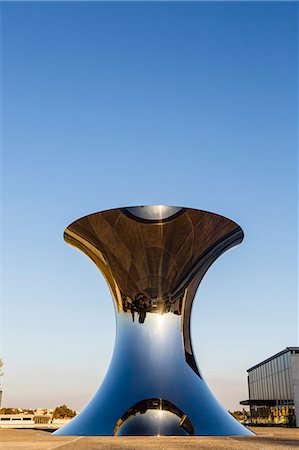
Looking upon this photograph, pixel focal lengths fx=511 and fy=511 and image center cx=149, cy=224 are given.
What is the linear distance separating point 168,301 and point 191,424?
320 centimetres

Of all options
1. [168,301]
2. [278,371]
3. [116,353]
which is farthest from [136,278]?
[278,371]

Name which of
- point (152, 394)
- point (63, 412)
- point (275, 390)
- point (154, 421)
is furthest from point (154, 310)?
point (63, 412)

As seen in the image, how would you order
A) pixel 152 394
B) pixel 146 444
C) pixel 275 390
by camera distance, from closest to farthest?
pixel 146 444
pixel 152 394
pixel 275 390

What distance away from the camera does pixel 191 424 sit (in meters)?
11.4

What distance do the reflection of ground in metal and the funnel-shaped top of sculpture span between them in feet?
8.07

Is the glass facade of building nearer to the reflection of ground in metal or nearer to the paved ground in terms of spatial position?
the reflection of ground in metal

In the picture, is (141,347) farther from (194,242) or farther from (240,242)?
(240,242)

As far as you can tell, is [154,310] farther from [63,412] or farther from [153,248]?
[63,412]

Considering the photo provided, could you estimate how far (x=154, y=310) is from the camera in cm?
1328

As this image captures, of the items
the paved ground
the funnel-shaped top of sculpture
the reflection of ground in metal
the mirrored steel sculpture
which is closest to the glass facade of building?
the mirrored steel sculpture

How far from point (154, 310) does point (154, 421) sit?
2.86 meters

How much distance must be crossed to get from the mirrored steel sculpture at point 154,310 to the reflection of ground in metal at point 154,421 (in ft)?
0.07

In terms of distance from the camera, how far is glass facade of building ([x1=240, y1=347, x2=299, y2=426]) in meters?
29.1

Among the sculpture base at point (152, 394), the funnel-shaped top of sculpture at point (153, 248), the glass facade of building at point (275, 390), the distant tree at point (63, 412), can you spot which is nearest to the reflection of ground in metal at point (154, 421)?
the sculpture base at point (152, 394)
